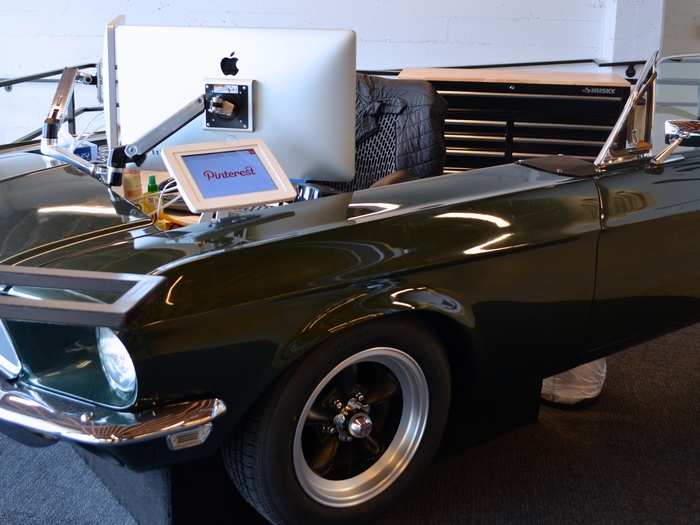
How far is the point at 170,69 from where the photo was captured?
183 centimetres

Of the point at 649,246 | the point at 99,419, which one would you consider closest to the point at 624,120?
→ the point at 649,246

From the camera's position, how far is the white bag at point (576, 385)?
2178 millimetres

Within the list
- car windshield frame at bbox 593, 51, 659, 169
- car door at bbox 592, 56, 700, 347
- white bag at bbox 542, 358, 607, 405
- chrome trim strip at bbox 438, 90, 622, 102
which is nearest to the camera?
car door at bbox 592, 56, 700, 347

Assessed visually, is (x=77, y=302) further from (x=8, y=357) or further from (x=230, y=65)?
(x=230, y=65)

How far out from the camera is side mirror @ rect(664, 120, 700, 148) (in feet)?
6.72

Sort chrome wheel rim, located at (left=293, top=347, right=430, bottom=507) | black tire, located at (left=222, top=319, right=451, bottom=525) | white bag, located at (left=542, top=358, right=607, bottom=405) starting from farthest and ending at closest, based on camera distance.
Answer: white bag, located at (left=542, top=358, right=607, bottom=405), chrome wheel rim, located at (left=293, top=347, right=430, bottom=507), black tire, located at (left=222, top=319, right=451, bottom=525)

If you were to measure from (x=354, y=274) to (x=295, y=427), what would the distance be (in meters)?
0.29

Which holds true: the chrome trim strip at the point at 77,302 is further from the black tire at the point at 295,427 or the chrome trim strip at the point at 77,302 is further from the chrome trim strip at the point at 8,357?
the black tire at the point at 295,427

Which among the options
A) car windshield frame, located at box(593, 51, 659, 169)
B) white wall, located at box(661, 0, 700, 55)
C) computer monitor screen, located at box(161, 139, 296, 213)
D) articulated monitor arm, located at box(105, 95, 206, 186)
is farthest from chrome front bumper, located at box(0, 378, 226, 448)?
white wall, located at box(661, 0, 700, 55)

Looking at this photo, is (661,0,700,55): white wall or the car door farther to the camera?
(661,0,700,55): white wall

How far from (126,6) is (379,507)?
3.97 metres

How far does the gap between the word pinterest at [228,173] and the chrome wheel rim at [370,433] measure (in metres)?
0.43

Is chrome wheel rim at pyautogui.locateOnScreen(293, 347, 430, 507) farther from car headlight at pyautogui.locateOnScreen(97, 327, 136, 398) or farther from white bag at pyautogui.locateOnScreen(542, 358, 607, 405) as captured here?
white bag at pyautogui.locateOnScreen(542, 358, 607, 405)

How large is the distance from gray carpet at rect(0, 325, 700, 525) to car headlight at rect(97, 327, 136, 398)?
0.89ft
